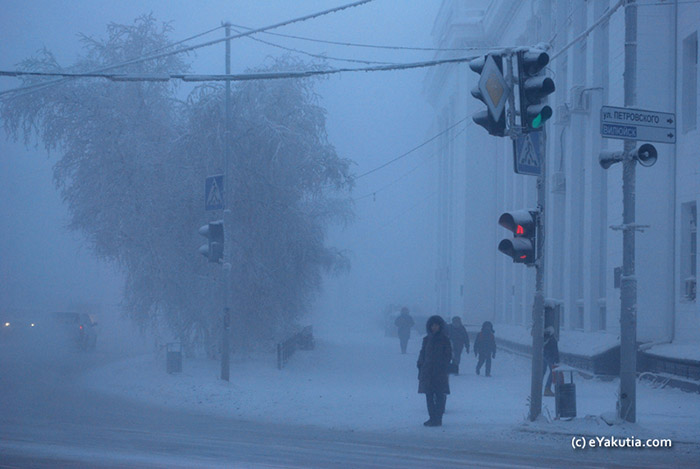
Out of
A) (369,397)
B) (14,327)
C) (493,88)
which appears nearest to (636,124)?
(493,88)

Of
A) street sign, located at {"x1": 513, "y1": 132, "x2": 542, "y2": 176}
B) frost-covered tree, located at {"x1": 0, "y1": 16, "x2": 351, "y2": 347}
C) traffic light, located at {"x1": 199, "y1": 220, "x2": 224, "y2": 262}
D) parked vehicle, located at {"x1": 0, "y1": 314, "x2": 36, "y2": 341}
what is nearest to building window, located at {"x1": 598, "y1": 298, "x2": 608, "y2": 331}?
frost-covered tree, located at {"x1": 0, "y1": 16, "x2": 351, "y2": 347}

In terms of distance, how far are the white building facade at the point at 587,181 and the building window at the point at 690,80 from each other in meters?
0.02

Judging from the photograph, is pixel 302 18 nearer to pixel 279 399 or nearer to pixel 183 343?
pixel 279 399

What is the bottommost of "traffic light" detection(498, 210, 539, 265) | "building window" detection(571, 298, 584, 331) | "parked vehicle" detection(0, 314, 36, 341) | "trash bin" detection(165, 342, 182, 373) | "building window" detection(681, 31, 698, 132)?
"trash bin" detection(165, 342, 182, 373)

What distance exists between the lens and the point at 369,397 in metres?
17.7

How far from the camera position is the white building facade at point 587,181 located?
1991 cm

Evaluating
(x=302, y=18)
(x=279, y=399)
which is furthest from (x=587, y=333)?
(x=302, y=18)

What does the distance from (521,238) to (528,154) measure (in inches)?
52.7

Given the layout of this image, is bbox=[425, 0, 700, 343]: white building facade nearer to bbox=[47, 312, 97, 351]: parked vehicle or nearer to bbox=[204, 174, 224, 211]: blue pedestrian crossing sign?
bbox=[204, 174, 224, 211]: blue pedestrian crossing sign

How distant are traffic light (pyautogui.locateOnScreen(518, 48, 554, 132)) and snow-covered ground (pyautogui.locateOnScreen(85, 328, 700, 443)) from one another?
4357 mm

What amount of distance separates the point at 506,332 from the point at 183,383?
19.8 m

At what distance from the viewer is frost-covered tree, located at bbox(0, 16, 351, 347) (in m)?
23.2

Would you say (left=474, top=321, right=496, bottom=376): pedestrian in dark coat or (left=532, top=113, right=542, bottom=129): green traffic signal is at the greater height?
(left=532, top=113, right=542, bottom=129): green traffic signal

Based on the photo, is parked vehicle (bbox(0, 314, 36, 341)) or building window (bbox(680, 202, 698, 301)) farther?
parked vehicle (bbox(0, 314, 36, 341))
